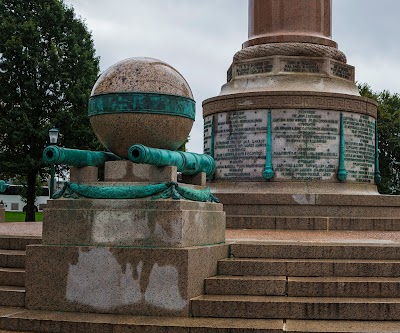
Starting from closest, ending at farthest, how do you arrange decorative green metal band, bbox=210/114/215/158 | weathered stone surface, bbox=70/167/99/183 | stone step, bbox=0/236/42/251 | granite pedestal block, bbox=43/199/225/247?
granite pedestal block, bbox=43/199/225/247
weathered stone surface, bbox=70/167/99/183
stone step, bbox=0/236/42/251
decorative green metal band, bbox=210/114/215/158

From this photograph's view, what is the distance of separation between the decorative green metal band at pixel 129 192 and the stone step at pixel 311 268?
1121mm

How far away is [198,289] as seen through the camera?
7.89 metres

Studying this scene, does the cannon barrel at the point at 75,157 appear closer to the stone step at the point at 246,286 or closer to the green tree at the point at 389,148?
the stone step at the point at 246,286

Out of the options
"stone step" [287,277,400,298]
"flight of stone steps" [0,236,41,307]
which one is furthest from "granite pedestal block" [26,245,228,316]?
"stone step" [287,277,400,298]

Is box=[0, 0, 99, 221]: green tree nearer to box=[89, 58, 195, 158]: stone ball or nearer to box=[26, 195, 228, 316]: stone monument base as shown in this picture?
box=[89, 58, 195, 158]: stone ball

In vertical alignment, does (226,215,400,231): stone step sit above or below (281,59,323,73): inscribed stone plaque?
below

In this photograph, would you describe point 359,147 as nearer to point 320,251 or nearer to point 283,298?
point 320,251

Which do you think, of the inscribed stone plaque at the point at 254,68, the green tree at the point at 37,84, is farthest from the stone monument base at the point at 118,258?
the green tree at the point at 37,84

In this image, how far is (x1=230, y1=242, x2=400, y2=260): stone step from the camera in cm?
898

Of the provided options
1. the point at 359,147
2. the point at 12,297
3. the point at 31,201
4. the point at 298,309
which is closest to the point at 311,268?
the point at 298,309

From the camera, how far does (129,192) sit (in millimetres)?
7898

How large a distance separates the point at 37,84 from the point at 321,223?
21640 millimetres

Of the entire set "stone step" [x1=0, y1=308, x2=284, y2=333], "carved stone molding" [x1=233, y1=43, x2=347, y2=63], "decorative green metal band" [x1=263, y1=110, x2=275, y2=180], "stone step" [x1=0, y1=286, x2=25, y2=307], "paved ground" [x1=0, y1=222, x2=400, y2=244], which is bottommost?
"stone step" [x1=0, y1=308, x2=284, y2=333]

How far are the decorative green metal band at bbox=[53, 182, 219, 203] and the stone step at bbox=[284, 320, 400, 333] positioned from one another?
6.41 feet
